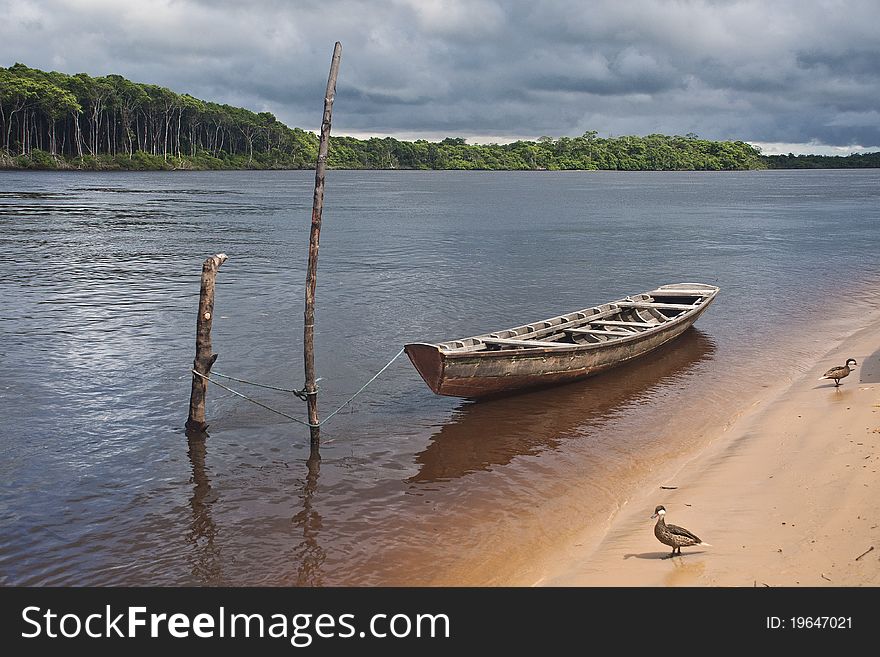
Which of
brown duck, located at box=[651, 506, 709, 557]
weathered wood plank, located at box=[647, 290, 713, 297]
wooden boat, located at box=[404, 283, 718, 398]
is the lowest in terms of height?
brown duck, located at box=[651, 506, 709, 557]

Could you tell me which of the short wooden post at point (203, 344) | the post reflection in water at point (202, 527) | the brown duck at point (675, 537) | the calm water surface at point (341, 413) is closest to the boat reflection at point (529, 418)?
the calm water surface at point (341, 413)

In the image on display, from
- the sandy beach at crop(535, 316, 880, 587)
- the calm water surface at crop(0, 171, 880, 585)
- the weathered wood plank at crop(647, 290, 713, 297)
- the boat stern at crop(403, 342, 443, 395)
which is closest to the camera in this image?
the sandy beach at crop(535, 316, 880, 587)

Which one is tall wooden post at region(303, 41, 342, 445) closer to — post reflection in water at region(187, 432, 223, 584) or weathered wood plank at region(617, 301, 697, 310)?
post reflection in water at region(187, 432, 223, 584)

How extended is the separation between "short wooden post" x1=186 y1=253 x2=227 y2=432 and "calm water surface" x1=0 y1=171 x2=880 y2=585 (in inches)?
20.5

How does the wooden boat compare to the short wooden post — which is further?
the wooden boat

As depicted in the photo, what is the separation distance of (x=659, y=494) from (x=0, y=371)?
48.9 feet

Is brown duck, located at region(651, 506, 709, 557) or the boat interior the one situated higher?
the boat interior

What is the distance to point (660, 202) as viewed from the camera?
314ft

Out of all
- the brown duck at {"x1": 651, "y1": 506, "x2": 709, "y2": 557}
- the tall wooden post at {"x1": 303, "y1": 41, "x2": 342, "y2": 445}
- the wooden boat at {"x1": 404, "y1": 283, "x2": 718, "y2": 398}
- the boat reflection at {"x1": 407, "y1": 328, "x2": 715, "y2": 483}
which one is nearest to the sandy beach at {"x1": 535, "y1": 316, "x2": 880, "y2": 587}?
the brown duck at {"x1": 651, "y1": 506, "x2": 709, "y2": 557}

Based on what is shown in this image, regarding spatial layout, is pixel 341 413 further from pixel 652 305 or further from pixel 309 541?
pixel 652 305

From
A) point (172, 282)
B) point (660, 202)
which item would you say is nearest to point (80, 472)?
point (172, 282)

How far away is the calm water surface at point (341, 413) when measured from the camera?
10883mm

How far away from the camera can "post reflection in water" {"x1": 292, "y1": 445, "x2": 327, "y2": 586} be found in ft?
33.3

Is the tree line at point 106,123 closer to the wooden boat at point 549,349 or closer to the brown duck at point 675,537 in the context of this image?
the wooden boat at point 549,349
